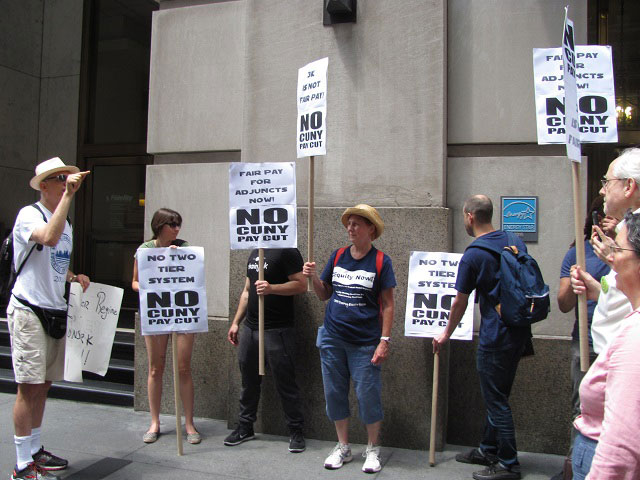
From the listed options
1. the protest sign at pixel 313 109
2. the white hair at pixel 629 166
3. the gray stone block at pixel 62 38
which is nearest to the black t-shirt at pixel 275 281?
the protest sign at pixel 313 109

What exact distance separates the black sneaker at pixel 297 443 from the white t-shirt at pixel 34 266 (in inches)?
81.7

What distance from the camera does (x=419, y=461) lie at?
486 cm

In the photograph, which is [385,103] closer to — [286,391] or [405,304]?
[405,304]

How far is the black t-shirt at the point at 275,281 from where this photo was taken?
5082 millimetres

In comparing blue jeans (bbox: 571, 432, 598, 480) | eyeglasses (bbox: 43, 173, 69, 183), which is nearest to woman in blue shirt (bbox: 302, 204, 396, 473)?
eyeglasses (bbox: 43, 173, 69, 183)

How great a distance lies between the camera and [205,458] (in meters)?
4.86

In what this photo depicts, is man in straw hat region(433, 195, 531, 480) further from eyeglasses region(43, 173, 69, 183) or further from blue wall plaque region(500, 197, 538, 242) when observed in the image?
eyeglasses region(43, 173, 69, 183)

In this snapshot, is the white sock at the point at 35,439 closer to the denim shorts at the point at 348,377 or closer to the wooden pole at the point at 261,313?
the wooden pole at the point at 261,313

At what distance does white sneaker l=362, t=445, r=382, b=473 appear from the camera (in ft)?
15.0

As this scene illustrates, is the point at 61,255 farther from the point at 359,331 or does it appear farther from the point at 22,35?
the point at 22,35

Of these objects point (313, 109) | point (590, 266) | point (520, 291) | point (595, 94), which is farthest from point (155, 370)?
point (595, 94)

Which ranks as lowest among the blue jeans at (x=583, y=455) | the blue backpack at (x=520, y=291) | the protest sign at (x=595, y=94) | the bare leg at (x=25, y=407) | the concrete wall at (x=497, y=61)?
the bare leg at (x=25, y=407)

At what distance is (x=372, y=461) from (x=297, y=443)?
2.36ft

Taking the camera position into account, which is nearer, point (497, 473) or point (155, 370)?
point (497, 473)
